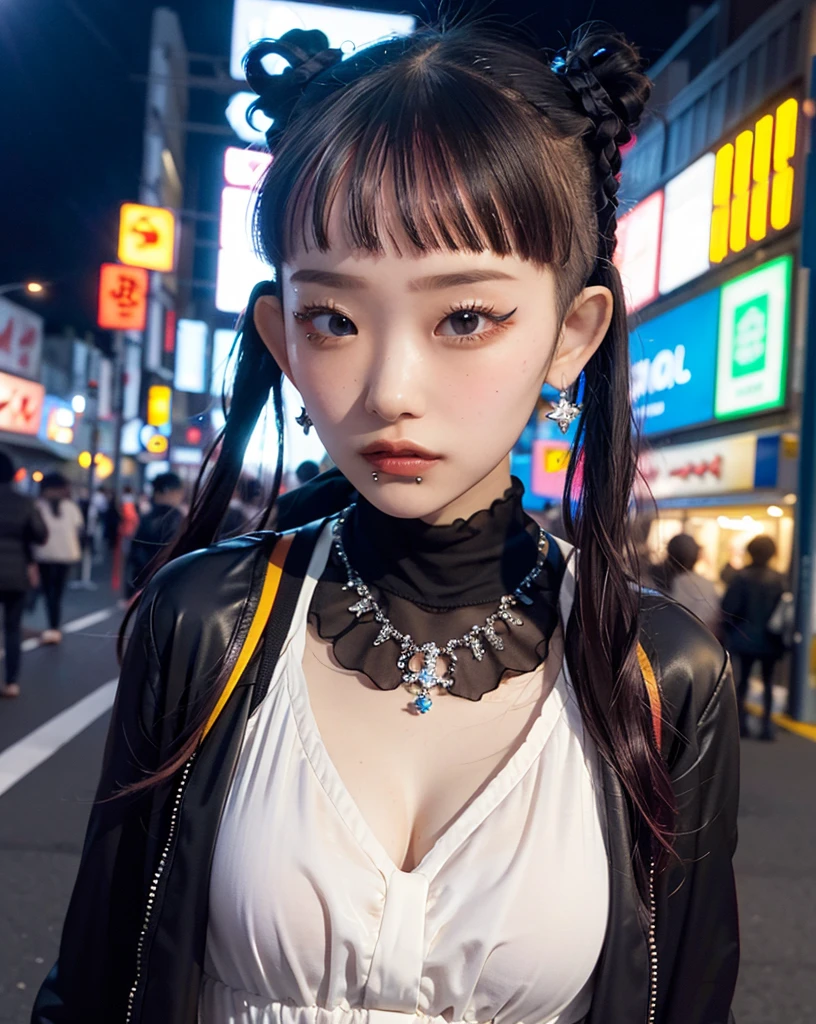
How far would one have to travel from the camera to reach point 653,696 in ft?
3.92

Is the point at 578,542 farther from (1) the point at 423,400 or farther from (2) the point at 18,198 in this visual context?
(2) the point at 18,198

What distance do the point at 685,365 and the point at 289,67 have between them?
39.8 feet

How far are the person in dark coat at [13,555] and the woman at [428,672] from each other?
616 cm

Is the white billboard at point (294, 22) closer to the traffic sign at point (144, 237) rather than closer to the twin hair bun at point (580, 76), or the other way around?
the traffic sign at point (144, 237)

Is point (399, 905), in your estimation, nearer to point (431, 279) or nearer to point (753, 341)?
point (431, 279)

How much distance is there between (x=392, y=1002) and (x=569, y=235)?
0.93 m

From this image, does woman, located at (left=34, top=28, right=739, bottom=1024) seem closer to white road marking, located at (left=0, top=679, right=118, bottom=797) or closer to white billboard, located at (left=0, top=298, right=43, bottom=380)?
white road marking, located at (left=0, top=679, right=118, bottom=797)

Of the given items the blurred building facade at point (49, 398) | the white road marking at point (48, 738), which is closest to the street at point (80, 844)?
the white road marking at point (48, 738)

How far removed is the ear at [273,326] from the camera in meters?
1.25

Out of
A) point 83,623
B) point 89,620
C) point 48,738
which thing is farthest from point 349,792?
point 89,620

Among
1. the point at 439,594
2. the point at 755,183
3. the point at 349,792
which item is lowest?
the point at 349,792

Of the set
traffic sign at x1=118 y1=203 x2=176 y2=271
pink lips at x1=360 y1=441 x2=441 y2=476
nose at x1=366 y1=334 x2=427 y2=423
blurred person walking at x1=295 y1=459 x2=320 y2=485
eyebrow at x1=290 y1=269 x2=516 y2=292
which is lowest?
pink lips at x1=360 y1=441 x2=441 y2=476

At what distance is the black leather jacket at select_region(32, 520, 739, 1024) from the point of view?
115cm

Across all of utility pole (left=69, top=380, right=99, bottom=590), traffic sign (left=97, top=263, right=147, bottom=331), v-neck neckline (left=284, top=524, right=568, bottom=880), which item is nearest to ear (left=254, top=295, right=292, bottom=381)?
v-neck neckline (left=284, top=524, right=568, bottom=880)
